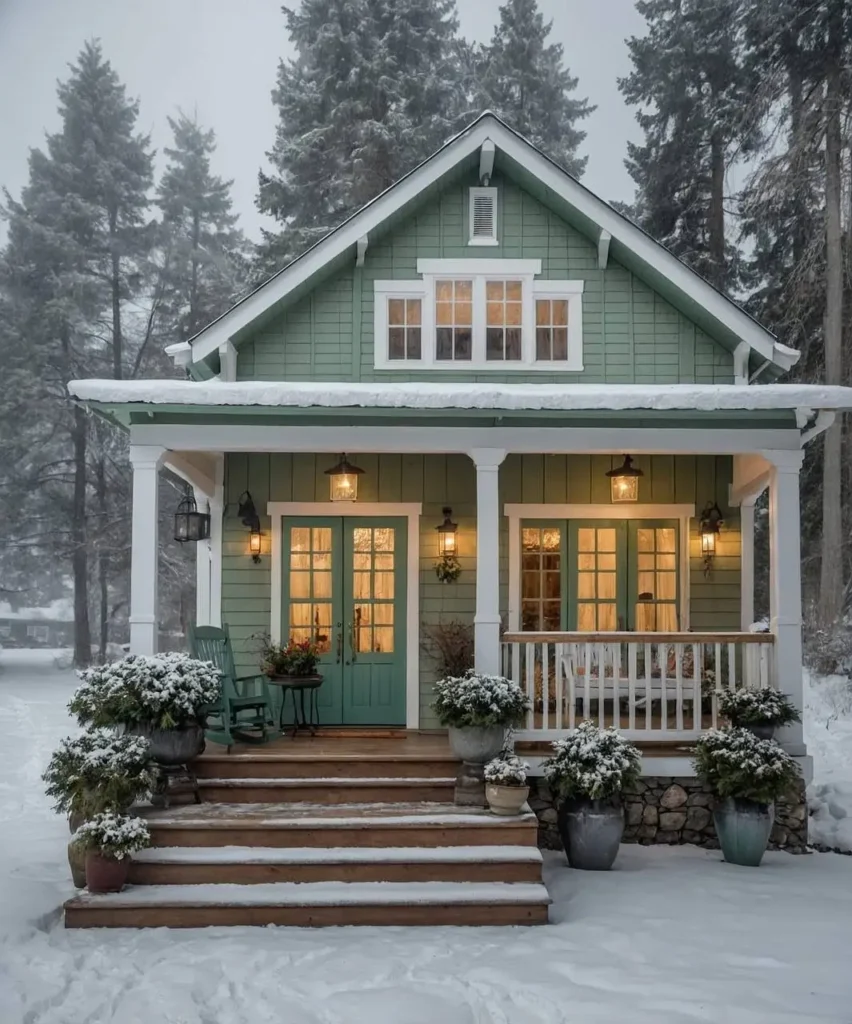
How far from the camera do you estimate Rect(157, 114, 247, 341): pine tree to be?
2364 cm

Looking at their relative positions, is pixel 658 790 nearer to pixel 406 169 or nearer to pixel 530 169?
pixel 530 169

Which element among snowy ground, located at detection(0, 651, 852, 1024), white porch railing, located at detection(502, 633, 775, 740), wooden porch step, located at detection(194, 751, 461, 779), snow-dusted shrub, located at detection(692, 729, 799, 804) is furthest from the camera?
white porch railing, located at detection(502, 633, 775, 740)

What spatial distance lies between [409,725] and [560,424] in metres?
3.47

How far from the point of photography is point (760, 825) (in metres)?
7.22

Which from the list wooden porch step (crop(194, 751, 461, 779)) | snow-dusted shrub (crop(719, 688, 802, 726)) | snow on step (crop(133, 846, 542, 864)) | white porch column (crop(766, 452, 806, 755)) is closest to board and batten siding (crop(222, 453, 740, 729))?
white porch column (crop(766, 452, 806, 755))

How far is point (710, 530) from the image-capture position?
9.51 m

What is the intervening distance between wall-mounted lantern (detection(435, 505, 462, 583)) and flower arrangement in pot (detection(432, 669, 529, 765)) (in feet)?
7.85

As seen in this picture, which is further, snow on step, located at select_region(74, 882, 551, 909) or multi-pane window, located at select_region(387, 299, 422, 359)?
multi-pane window, located at select_region(387, 299, 422, 359)

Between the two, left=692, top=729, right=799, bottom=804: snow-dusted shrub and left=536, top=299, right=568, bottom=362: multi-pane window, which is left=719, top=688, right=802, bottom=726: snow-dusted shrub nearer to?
left=692, top=729, right=799, bottom=804: snow-dusted shrub

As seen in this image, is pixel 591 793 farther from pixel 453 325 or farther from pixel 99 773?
pixel 453 325

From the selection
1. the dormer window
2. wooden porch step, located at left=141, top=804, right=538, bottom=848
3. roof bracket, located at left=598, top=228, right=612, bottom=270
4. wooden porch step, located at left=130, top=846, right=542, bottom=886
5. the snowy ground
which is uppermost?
the dormer window

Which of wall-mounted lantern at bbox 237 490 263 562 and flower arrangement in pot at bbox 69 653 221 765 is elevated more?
wall-mounted lantern at bbox 237 490 263 562

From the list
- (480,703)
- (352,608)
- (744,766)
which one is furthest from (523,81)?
(744,766)

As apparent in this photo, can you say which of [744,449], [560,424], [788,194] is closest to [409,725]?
[560,424]
